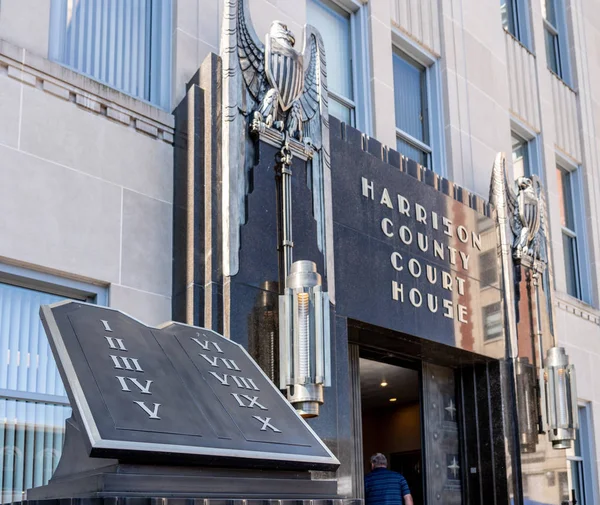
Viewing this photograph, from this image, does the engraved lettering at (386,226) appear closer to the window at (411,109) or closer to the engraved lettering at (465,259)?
the engraved lettering at (465,259)

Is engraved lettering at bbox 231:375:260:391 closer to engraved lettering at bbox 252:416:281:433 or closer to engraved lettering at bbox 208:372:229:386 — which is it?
engraved lettering at bbox 208:372:229:386

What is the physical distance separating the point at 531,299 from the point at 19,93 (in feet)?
24.3

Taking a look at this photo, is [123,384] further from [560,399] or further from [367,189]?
[560,399]

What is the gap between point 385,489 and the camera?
9.84 metres

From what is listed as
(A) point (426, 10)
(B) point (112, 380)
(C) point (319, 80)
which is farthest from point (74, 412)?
A: (A) point (426, 10)

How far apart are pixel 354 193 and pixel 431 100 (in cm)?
393

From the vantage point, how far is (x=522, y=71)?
1496 centimetres

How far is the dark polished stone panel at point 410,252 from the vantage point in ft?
29.9

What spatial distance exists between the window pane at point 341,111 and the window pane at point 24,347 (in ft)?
16.6

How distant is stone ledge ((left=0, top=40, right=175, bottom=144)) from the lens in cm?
719

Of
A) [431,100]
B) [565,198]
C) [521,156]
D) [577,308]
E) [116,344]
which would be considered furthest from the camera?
[565,198]

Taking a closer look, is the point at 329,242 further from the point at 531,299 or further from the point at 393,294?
the point at 531,299

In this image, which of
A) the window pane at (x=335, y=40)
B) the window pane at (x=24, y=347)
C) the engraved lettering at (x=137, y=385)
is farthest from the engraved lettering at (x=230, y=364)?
the window pane at (x=335, y=40)

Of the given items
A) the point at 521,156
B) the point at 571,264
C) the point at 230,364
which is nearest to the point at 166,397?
the point at 230,364
